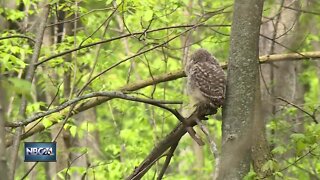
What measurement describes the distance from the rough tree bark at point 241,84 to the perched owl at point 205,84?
7 cm

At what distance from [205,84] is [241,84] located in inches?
12.0

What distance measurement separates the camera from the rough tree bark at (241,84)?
403 centimetres

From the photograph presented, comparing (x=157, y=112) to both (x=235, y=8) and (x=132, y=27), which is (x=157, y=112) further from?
(x=235, y=8)

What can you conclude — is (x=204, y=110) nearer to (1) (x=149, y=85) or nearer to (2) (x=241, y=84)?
(2) (x=241, y=84)

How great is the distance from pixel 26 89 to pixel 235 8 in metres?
1.89

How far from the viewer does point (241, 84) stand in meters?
4.05

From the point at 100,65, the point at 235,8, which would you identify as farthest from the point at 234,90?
the point at 100,65

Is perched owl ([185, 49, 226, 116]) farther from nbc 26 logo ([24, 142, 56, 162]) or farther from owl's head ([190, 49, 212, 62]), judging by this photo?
nbc 26 logo ([24, 142, 56, 162])

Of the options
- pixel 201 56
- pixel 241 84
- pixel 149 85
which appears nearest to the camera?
pixel 241 84

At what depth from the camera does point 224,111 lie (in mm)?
4086

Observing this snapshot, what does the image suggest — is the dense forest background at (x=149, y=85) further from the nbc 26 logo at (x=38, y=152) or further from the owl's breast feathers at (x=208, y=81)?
the nbc 26 logo at (x=38, y=152)

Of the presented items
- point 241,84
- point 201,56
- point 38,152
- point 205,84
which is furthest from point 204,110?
point 38,152

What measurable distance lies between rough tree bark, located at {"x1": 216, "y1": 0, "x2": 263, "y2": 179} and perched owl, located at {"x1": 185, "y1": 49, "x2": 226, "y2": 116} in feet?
0.22

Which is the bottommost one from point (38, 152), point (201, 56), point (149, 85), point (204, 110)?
point (38, 152)
